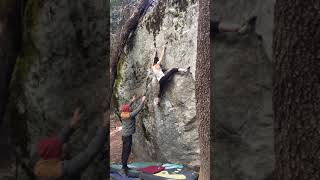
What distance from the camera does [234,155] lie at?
6.93 feet

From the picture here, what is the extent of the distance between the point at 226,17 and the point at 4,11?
1.08m

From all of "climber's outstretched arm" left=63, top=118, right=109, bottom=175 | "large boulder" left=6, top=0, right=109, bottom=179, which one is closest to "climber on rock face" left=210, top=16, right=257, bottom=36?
"large boulder" left=6, top=0, right=109, bottom=179

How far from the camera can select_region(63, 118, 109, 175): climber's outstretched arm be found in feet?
6.88

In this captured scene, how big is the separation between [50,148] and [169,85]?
525cm

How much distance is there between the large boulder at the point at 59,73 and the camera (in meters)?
2.08

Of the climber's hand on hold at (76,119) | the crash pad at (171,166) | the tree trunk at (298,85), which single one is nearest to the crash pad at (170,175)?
the crash pad at (171,166)

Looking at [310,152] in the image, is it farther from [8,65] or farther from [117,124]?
[117,124]

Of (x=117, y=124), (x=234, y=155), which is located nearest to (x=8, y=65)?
(x=234, y=155)

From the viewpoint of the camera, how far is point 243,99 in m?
2.09

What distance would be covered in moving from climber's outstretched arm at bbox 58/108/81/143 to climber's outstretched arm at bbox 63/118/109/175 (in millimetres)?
108

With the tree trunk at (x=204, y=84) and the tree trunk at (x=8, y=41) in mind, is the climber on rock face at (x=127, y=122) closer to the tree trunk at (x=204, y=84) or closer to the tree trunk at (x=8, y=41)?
the tree trunk at (x=204, y=84)

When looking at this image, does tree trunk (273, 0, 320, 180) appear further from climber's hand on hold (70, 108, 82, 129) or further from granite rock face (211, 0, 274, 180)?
climber's hand on hold (70, 108, 82, 129)

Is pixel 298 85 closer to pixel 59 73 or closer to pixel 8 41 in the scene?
pixel 59 73

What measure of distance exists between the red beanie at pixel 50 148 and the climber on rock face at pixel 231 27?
0.94 metres
